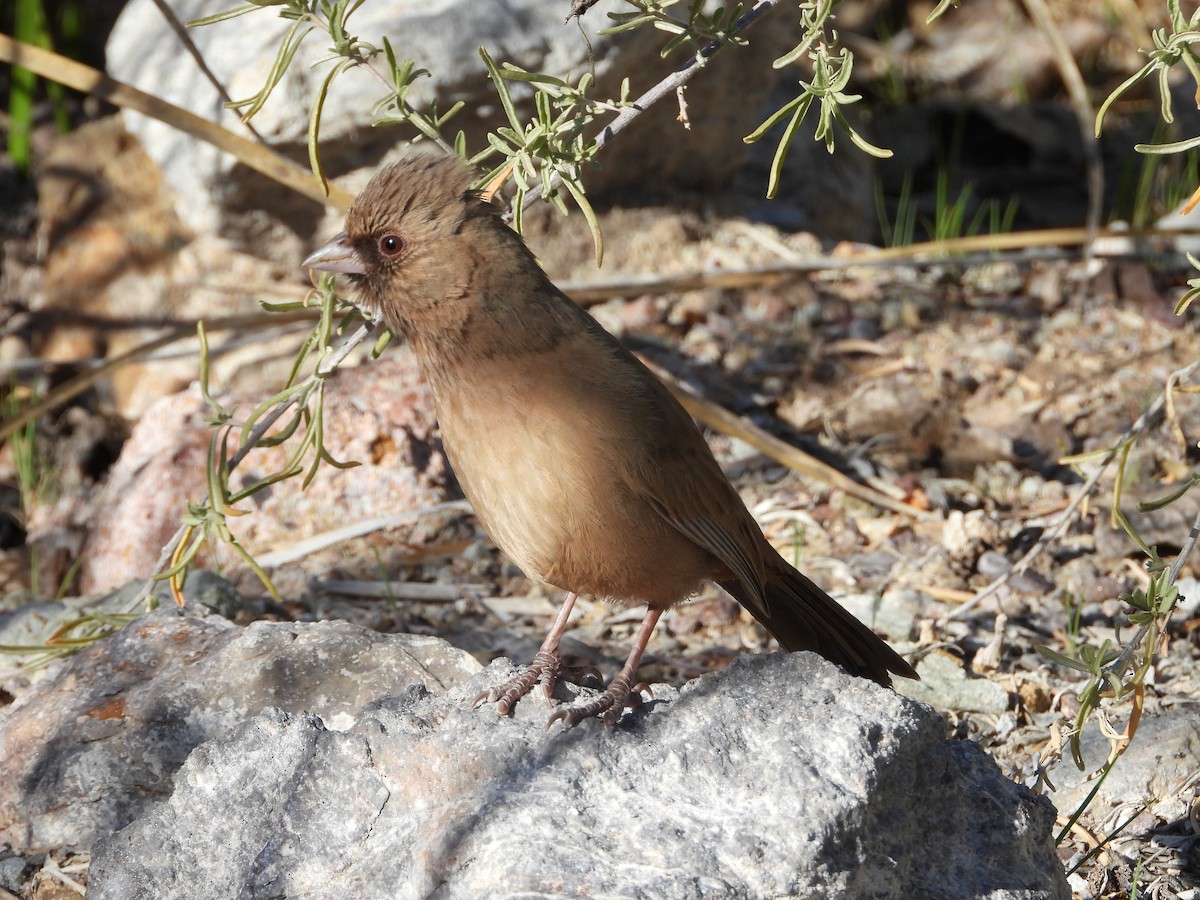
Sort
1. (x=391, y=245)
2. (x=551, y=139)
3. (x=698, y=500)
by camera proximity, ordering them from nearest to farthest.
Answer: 1. (x=551, y=139)
2. (x=391, y=245)
3. (x=698, y=500)

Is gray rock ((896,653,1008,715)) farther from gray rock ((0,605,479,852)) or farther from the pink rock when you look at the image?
the pink rock

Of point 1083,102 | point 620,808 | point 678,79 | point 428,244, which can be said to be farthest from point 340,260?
point 1083,102

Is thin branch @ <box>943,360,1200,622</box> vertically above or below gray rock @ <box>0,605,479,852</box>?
below

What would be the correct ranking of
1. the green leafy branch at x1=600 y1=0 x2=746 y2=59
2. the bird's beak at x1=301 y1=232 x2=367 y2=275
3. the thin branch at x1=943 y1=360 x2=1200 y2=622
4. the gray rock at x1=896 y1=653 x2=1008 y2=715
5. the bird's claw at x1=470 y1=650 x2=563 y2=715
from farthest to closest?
1. the gray rock at x1=896 y1=653 x2=1008 y2=715
2. the bird's beak at x1=301 y1=232 x2=367 y2=275
3. the thin branch at x1=943 y1=360 x2=1200 y2=622
4. the green leafy branch at x1=600 y1=0 x2=746 y2=59
5. the bird's claw at x1=470 y1=650 x2=563 y2=715

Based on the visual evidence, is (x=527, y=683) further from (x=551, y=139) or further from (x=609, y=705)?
(x=551, y=139)

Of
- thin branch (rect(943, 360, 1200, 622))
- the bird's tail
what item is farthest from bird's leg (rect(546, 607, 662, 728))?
thin branch (rect(943, 360, 1200, 622))

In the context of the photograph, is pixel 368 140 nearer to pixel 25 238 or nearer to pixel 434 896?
pixel 25 238
